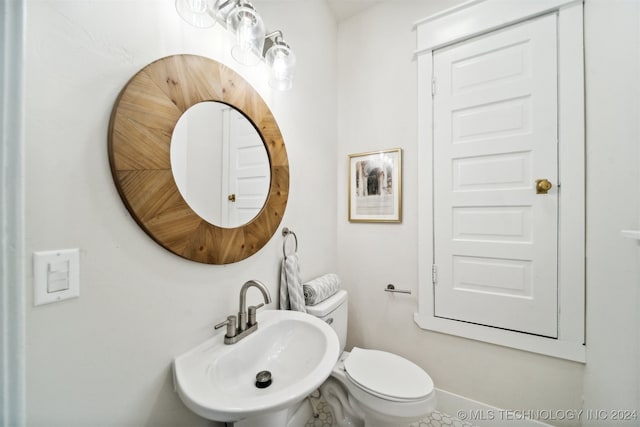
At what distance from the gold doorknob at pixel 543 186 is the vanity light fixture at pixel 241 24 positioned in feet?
4.49

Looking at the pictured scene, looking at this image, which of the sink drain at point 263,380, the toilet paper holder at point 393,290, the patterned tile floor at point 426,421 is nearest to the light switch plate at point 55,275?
the sink drain at point 263,380

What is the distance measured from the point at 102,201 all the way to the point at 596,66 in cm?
196

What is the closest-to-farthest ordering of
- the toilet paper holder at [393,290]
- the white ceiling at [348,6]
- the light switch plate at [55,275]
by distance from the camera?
the light switch plate at [55,275], the toilet paper holder at [393,290], the white ceiling at [348,6]

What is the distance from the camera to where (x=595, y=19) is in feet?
3.56

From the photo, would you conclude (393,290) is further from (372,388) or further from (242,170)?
(242,170)

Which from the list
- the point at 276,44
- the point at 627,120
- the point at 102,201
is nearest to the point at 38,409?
the point at 102,201

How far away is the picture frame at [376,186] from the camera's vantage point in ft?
5.22

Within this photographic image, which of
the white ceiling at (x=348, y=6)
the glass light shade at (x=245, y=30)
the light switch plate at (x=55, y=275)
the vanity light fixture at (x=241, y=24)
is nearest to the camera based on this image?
the light switch plate at (x=55, y=275)

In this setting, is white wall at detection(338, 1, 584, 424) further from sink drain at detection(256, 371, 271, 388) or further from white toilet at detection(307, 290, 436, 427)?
sink drain at detection(256, 371, 271, 388)

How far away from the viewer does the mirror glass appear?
0.77m

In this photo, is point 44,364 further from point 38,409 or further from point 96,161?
point 96,161

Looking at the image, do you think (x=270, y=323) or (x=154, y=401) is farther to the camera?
(x=270, y=323)

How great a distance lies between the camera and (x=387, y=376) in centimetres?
116

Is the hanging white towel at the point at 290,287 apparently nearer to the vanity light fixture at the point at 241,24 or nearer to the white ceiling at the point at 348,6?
the vanity light fixture at the point at 241,24
